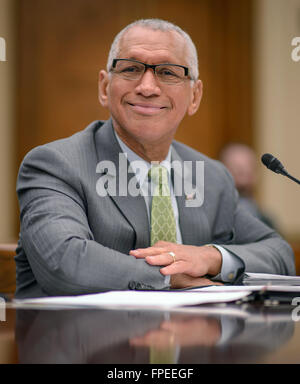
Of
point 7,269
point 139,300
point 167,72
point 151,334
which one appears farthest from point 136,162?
point 151,334

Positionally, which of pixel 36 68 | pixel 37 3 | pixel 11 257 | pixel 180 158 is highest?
pixel 37 3

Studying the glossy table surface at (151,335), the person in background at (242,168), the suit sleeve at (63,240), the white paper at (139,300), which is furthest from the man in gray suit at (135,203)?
the person in background at (242,168)

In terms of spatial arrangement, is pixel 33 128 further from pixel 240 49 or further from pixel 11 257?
pixel 11 257

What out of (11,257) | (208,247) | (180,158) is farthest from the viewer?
(180,158)

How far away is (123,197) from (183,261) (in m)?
0.34

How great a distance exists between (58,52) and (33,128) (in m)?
0.74

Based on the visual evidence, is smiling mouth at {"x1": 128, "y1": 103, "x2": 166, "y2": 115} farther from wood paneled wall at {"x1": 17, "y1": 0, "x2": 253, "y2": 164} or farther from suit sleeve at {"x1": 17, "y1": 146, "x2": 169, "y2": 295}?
wood paneled wall at {"x1": 17, "y1": 0, "x2": 253, "y2": 164}

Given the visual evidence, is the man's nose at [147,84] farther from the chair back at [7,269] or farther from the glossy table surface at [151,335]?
the glossy table surface at [151,335]

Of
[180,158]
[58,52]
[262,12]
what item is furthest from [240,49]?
[180,158]

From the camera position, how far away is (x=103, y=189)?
5.87ft

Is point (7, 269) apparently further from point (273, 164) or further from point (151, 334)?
point (151, 334)

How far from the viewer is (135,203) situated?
1.83 m

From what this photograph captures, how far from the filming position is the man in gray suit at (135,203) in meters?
1.50
